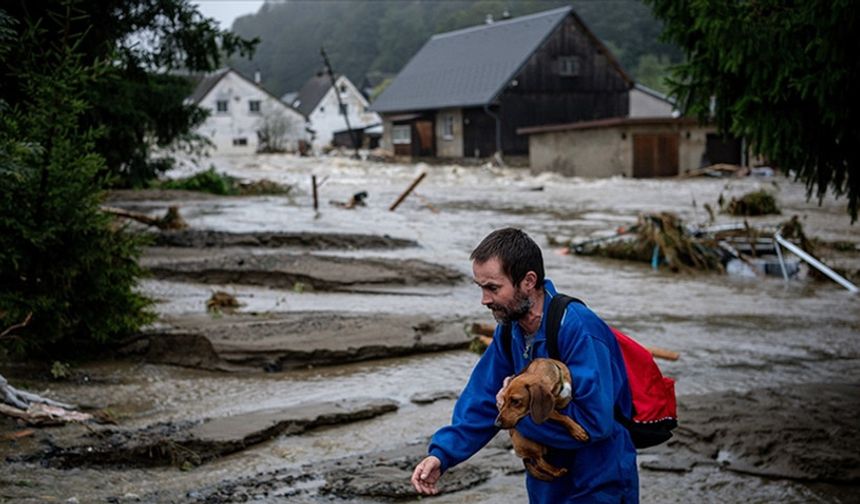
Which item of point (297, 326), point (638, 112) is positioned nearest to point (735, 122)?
point (297, 326)

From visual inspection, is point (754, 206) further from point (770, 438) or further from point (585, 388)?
point (585, 388)

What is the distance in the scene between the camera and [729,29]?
7480 mm

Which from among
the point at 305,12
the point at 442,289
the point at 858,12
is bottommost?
the point at 442,289

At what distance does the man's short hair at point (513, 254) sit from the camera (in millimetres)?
3385

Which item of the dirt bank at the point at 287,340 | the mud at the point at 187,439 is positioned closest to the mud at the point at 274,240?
the dirt bank at the point at 287,340

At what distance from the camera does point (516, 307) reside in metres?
3.41

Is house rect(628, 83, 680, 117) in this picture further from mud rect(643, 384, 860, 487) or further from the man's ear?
the man's ear

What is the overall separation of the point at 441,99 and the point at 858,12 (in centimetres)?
5380

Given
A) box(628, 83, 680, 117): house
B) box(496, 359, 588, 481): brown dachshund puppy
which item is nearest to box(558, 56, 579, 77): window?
box(628, 83, 680, 117): house

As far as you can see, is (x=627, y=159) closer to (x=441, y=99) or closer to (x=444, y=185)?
(x=444, y=185)

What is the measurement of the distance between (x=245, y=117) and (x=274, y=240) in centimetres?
6376

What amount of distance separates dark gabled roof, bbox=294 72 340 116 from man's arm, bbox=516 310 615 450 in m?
86.8

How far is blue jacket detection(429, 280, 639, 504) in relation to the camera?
326cm

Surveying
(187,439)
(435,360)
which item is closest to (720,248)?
(435,360)
